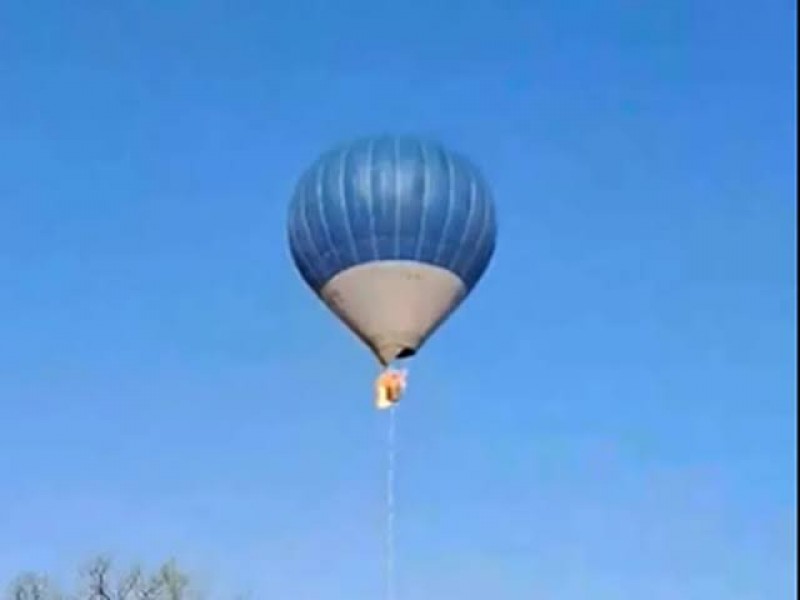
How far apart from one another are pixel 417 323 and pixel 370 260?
1225 mm

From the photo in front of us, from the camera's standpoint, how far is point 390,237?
880 inches

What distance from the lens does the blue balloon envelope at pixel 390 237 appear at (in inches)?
879

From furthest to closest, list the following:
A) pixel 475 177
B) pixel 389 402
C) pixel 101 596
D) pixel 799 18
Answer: pixel 101 596 → pixel 475 177 → pixel 389 402 → pixel 799 18

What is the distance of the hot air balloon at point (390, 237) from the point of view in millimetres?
22328

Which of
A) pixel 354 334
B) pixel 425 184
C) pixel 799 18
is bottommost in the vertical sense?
pixel 799 18

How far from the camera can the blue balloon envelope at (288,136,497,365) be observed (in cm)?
2233

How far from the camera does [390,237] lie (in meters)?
22.3

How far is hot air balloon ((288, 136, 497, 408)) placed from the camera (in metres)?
22.3

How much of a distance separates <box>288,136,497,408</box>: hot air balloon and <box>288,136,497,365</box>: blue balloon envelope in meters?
0.01

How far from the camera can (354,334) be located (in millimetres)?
23266

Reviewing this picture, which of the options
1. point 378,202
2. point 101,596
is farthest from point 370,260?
point 101,596

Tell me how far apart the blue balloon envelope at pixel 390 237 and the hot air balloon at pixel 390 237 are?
0.05ft

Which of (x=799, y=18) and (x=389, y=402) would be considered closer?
(x=799, y=18)

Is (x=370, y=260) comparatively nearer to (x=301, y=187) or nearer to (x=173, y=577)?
(x=301, y=187)
